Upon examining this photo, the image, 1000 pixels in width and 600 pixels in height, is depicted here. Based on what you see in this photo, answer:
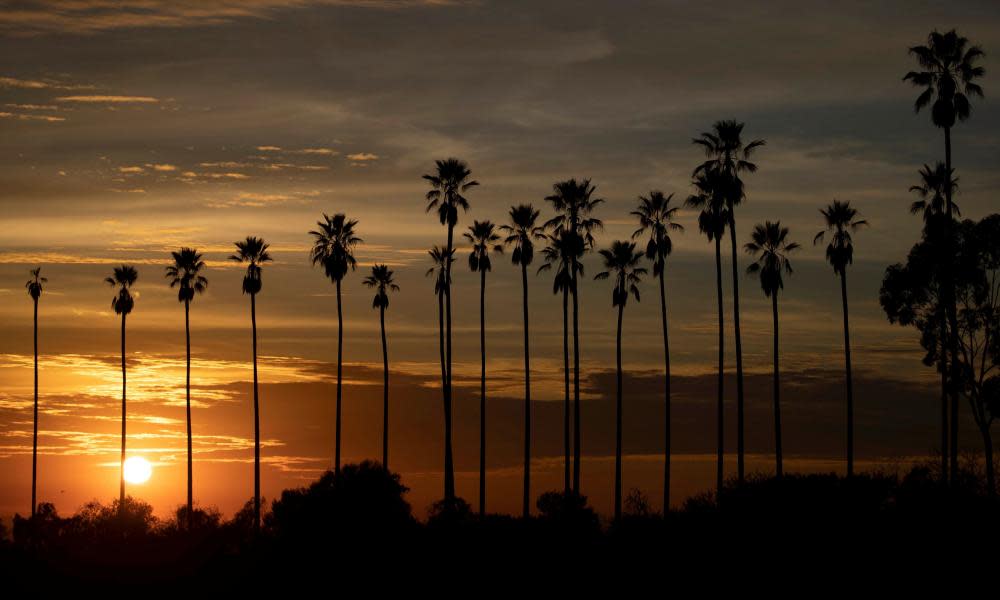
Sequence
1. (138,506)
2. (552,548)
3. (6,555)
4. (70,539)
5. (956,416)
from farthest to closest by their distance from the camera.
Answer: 1. (138,506)
2. (70,539)
3. (6,555)
4. (956,416)
5. (552,548)

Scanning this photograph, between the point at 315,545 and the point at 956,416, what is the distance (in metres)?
43.1

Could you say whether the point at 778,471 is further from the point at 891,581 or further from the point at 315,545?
the point at 315,545

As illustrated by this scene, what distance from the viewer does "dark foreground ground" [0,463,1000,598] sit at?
57.4 metres

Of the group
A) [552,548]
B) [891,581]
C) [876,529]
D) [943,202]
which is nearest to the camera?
[891,581]

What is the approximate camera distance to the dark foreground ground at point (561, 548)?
57438mm

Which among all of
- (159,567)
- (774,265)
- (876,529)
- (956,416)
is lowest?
(159,567)

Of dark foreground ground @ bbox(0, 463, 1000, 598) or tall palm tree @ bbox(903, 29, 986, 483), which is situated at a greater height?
tall palm tree @ bbox(903, 29, 986, 483)

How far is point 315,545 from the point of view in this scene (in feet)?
246

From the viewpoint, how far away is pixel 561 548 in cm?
6950

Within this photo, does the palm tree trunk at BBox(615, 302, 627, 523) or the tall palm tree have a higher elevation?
the tall palm tree

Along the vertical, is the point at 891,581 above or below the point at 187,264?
below

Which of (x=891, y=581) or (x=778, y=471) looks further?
(x=778, y=471)

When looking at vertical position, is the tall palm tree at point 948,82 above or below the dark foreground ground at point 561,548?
above

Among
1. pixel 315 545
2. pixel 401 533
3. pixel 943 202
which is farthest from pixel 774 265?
pixel 315 545
